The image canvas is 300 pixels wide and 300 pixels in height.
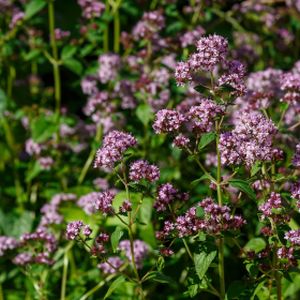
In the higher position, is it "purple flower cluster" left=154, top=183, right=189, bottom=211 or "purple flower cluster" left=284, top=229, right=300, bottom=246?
"purple flower cluster" left=154, top=183, right=189, bottom=211

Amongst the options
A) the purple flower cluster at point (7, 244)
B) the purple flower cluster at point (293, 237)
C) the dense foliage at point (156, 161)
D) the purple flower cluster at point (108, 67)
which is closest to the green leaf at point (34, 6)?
the dense foliage at point (156, 161)

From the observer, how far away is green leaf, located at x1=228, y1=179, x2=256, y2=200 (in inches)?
107

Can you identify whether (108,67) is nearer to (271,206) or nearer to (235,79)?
(235,79)

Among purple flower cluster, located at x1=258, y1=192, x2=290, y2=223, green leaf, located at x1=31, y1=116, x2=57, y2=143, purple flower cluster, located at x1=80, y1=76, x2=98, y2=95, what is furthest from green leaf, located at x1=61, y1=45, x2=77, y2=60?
purple flower cluster, located at x1=258, y1=192, x2=290, y2=223

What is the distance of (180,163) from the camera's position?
4910 mm

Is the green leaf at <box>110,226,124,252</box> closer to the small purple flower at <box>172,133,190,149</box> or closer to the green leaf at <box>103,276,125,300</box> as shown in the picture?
the green leaf at <box>103,276,125,300</box>

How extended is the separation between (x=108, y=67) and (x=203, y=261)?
2.41 meters

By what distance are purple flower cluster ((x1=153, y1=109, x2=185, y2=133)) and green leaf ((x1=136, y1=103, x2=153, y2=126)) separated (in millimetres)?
1682

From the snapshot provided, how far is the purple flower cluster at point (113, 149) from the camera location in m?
2.82

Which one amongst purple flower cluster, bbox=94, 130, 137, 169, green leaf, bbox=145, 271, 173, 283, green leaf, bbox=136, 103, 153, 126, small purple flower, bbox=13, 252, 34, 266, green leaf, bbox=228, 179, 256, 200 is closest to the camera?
green leaf, bbox=228, 179, 256, 200

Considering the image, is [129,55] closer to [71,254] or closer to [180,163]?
[180,163]

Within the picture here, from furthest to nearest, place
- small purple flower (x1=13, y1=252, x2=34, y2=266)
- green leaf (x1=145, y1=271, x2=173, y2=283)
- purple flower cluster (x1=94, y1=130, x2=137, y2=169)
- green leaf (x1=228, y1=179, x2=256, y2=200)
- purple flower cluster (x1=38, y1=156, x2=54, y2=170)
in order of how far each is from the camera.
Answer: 1. purple flower cluster (x1=38, y1=156, x2=54, y2=170)
2. small purple flower (x1=13, y1=252, x2=34, y2=266)
3. green leaf (x1=145, y1=271, x2=173, y2=283)
4. purple flower cluster (x1=94, y1=130, x2=137, y2=169)
5. green leaf (x1=228, y1=179, x2=256, y2=200)

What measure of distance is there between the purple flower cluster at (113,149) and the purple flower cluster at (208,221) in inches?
15.2

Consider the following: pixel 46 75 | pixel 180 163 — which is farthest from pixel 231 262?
pixel 46 75
